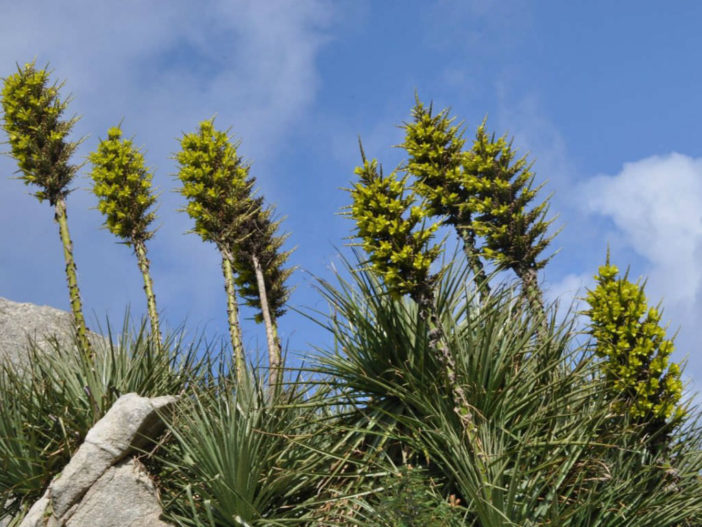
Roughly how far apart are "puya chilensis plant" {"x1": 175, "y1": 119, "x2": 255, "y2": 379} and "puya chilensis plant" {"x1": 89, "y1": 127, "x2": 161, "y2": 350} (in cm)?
125

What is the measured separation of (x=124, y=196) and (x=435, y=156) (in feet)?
23.6

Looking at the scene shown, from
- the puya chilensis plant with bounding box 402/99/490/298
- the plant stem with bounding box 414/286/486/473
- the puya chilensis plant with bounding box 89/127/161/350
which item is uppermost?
the puya chilensis plant with bounding box 402/99/490/298

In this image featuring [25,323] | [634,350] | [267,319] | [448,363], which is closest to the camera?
[448,363]

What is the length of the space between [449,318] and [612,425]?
2.82 meters

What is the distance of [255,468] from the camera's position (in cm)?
758

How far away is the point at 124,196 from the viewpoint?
1622 centimetres

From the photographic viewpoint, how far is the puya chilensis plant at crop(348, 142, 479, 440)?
305 inches

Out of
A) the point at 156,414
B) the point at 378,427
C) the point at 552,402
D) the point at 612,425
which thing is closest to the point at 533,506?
the point at 552,402

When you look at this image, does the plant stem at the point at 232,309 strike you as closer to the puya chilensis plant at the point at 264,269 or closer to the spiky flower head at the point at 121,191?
the puya chilensis plant at the point at 264,269

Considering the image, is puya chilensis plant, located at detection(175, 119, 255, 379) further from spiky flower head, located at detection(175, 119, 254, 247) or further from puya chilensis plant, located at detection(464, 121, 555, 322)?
puya chilensis plant, located at detection(464, 121, 555, 322)

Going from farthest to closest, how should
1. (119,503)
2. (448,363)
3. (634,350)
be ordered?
(634,350) → (119,503) → (448,363)

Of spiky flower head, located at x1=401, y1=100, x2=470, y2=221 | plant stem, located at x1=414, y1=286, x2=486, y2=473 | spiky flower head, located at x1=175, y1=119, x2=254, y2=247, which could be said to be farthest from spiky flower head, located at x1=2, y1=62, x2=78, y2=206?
plant stem, located at x1=414, y1=286, x2=486, y2=473

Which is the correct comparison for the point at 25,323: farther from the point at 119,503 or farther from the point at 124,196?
the point at 119,503

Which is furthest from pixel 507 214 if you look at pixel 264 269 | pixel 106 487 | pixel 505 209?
pixel 106 487
